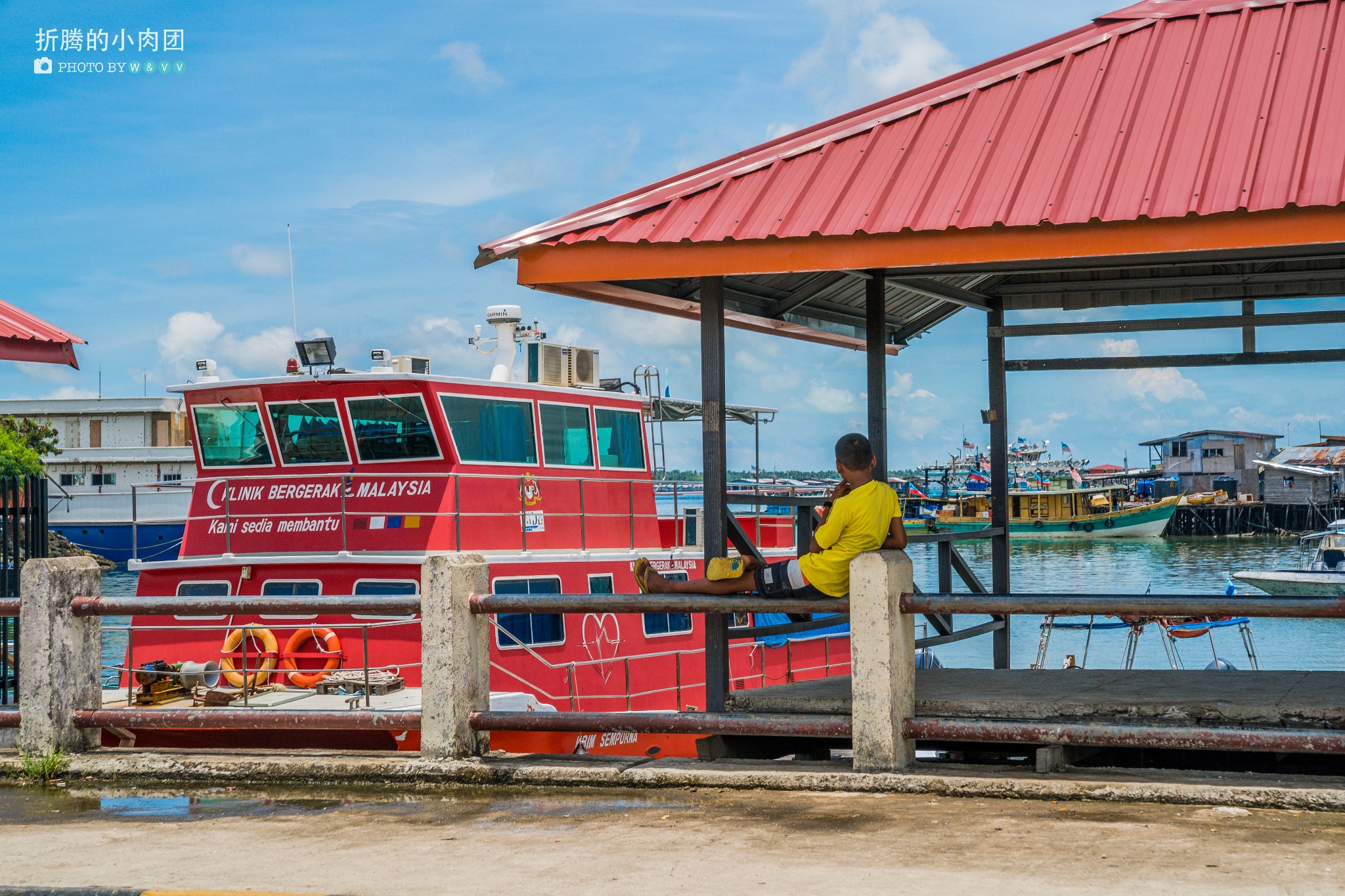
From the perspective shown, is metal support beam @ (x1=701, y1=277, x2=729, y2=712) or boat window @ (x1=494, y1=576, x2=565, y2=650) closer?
metal support beam @ (x1=701, y1=277, x2=729, y2=712)

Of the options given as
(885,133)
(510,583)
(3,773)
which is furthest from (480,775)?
(510,583)

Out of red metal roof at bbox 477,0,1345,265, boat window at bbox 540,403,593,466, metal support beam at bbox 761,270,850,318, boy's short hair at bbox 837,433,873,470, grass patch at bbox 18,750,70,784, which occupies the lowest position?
grass patch at bbox 18,750,70,784

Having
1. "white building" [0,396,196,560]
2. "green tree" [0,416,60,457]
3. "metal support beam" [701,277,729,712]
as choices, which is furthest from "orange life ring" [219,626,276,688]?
"green tree" [0,416,60,457]

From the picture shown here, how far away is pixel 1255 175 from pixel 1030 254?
1209 mm

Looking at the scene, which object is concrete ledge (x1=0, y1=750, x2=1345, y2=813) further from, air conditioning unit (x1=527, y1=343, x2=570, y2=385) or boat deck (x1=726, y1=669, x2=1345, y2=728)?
air conditioning unit (x1=527, y1=343, x2=570, y2=385)

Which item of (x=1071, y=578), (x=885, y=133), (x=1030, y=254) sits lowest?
(x=1071, y=578)

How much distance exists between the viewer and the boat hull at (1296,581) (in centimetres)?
3925

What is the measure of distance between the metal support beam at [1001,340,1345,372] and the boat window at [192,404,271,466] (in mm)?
8498

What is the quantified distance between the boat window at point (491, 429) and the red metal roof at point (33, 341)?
445 cm

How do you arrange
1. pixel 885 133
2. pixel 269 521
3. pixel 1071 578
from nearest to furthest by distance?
1. pixel 885 133
2. pixel 269 521
3. pixel 1071 578

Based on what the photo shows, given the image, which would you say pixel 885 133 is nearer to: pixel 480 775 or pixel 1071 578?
pixel 480 775

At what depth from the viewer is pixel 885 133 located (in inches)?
330

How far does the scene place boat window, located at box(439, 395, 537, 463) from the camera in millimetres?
14312

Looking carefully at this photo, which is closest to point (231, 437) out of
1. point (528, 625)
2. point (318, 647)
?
point (318, 647)
